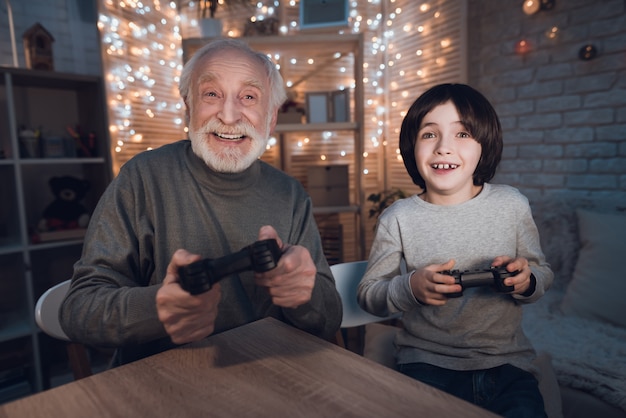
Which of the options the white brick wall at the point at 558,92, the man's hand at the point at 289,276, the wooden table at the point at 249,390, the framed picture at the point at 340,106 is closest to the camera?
the wooden table at the point at 249,390

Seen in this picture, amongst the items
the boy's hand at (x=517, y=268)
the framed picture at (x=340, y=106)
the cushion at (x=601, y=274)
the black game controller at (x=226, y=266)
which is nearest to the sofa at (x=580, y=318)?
the cushion at (x=601, y=274)

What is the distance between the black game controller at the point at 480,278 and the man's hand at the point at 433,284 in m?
0.01

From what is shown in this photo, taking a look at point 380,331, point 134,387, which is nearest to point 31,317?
point 380,331

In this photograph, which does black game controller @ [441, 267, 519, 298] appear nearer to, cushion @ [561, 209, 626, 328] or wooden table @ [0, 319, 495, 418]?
wooden table @ [0, 319, 495, 418]

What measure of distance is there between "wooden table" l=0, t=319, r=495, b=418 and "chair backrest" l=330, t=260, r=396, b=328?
→ 635mm

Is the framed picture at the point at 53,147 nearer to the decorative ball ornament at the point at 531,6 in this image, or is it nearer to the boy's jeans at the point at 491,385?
the boy's jeans at the point at 491,385

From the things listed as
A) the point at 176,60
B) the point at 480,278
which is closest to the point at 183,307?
the point at 480,278

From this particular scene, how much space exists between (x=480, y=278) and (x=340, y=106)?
2.22 m

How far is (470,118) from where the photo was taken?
1216mm

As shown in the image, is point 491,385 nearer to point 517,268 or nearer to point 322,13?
point 517,268

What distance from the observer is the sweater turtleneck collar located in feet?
4.14

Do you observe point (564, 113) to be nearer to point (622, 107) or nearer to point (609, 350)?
point (622, 107)

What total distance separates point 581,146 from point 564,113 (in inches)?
8.8

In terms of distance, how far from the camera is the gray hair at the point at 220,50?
1.23 metres
